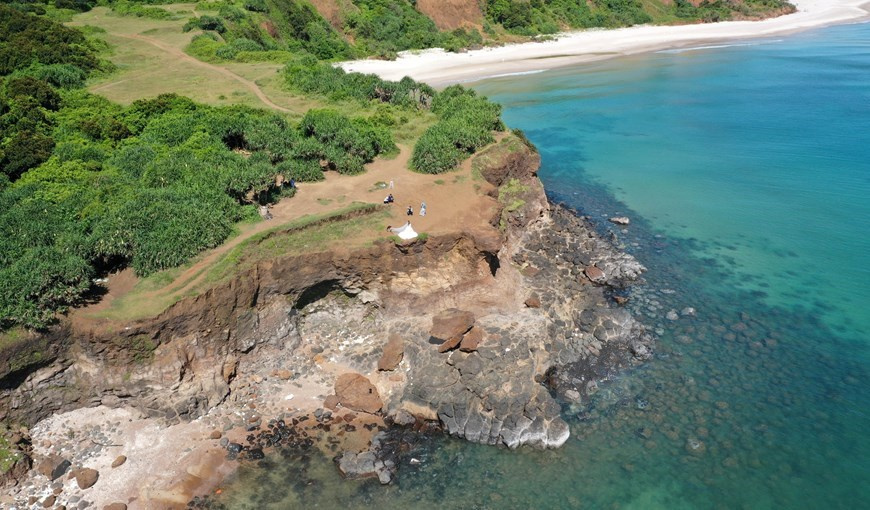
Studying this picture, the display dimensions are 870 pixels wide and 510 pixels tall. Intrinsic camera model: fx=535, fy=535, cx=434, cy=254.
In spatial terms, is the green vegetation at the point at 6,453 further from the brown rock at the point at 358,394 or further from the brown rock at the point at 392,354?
the brown rock at the point at 392,354

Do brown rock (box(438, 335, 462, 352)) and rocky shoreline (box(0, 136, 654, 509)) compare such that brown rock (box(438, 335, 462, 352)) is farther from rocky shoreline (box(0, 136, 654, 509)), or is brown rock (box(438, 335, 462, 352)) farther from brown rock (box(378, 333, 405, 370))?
brown rock (box(378, 333, 405, 370))

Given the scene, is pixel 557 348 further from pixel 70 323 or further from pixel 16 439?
pixel 16 439

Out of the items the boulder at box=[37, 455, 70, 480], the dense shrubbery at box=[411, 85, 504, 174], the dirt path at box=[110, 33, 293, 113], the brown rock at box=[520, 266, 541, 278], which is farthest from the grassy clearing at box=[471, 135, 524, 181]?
the boulder at box=[37, 455, 70, 480]

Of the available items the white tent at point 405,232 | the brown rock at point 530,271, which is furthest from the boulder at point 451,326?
the brown rock at point 530,271

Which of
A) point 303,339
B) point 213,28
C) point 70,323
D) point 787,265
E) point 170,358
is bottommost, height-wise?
point 787,265

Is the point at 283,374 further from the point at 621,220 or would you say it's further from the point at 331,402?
the point at 621,220

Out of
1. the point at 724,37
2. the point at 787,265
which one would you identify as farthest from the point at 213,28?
the point at 724,37

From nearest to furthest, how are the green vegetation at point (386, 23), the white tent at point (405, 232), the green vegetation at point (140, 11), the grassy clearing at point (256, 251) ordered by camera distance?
the grassy clearing at point (256, 251) → the white tent at point (405, 232) → the green vegetation at point (386, 23) → the green vegetation at point (140, 11)
